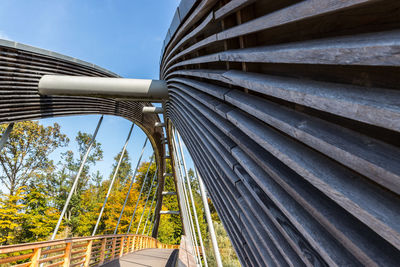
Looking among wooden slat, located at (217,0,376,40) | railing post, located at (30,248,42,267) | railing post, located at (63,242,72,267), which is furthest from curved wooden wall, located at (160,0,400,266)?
railing post, located at (63,242,72,267)

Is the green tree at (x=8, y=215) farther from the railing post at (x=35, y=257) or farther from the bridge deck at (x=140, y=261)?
the railing post at (x=35, y=257)

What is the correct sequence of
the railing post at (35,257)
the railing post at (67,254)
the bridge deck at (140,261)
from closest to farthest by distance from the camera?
the railing post at (35,257) < the railing post at (67,254) < the bridge deck at (140,261)

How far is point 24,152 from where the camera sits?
1791 cm

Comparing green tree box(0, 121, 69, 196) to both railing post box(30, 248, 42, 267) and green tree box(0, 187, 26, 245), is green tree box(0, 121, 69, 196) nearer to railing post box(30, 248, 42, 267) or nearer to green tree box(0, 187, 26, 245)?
green tree box(0, 187, 26, 245)

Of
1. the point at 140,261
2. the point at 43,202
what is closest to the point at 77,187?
the point at 43,202

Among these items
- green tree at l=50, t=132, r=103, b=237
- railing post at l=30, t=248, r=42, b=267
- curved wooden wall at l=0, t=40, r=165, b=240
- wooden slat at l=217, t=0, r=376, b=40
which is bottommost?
green tree at l=50, t=132, r=103, b=237

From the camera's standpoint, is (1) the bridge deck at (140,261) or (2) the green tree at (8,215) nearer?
(1) the bridge deck at (140,261)

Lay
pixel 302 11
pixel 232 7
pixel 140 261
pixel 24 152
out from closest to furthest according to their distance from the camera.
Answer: pixel 302 11 < pixel 232 7 < pixel 140 261 < pixel 24 152

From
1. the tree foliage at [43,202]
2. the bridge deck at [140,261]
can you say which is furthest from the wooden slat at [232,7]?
the tree foliage at [43,202]

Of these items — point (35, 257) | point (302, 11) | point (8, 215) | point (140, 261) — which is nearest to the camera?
point (302, 11)

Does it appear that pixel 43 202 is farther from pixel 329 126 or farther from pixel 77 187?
pixel 329 126

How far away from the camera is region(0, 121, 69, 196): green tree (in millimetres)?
16953

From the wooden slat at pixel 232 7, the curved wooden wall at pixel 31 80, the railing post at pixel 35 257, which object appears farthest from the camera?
the curved wooden wall at pixel 31 80

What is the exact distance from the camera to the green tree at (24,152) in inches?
667
